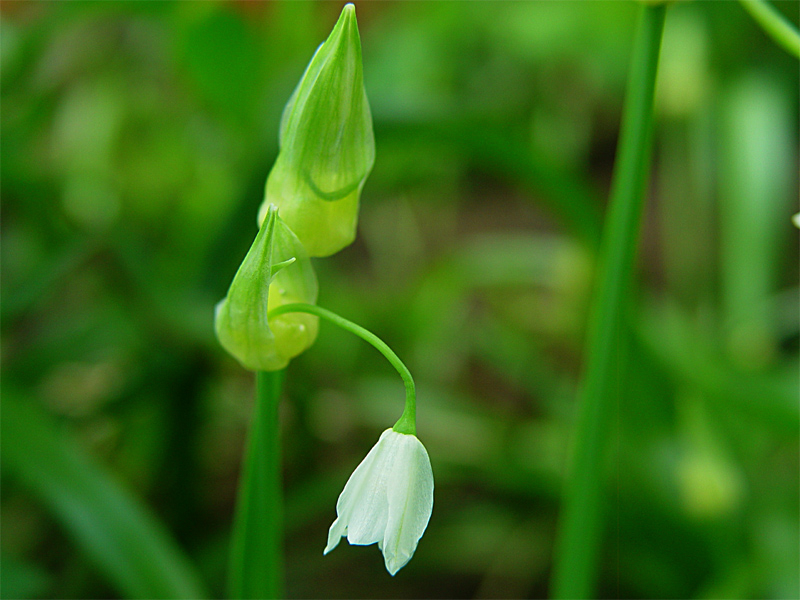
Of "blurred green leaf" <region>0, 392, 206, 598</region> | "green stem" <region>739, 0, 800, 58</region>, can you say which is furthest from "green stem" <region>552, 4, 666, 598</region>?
"blurred green leaf" <region>0, 392, 206, 598</region>

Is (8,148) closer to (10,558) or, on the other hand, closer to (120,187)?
(120,187)

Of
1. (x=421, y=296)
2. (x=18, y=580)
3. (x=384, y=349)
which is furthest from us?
(x=421, y=296)

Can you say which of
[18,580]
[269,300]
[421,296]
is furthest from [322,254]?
[421,296]

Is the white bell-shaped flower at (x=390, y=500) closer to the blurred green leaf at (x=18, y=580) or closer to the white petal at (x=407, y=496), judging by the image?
the white petal at (x=407, y=496)

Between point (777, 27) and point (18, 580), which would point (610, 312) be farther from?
point (18, 580)

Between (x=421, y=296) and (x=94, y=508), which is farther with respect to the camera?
(x=421, y=296)

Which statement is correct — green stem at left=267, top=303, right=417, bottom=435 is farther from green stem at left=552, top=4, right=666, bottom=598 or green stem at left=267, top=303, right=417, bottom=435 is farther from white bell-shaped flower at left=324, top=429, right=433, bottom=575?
green stem at left=552, top=4, right=666, bottom=598

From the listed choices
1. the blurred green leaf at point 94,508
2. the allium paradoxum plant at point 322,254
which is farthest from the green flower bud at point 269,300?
the blurred green leaf at point 94,508
